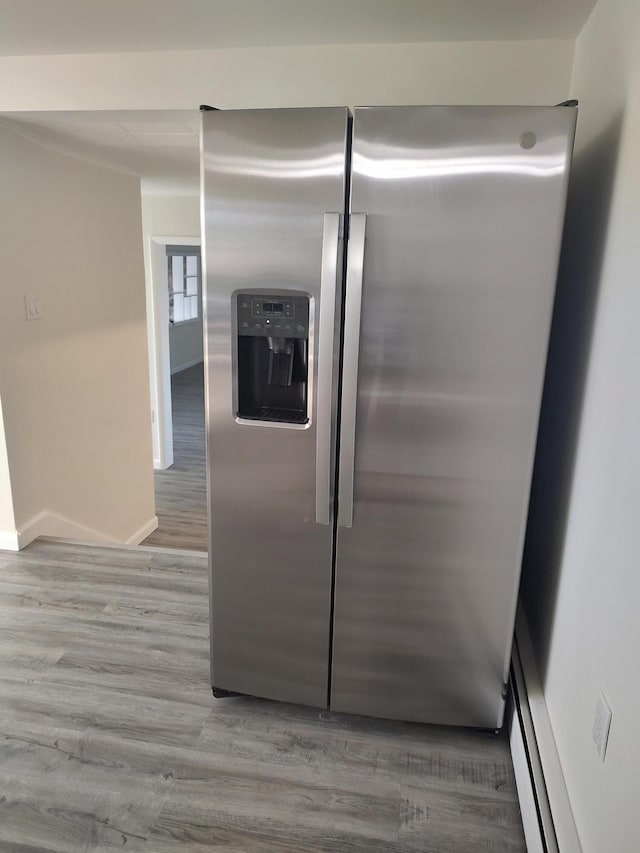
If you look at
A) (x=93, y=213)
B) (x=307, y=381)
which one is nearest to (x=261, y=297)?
(x=307, y=381)

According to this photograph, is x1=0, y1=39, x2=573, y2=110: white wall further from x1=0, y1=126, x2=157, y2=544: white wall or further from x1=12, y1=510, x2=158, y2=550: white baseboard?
x1=12, y1=510, x2=158, y2=550: white baseboard

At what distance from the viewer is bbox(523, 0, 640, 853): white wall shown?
1177mm

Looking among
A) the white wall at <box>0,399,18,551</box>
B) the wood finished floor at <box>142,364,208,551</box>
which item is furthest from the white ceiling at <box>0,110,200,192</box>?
the wood finished floor at <box>142,364,208,551</box>

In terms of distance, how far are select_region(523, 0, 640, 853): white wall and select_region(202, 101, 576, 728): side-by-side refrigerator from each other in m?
0.14

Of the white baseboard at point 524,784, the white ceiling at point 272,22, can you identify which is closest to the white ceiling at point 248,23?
the white ceiling at point 272,22

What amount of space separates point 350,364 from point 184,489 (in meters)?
4.71

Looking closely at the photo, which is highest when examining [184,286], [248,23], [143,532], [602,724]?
[248,23]

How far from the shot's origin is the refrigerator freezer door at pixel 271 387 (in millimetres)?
1526

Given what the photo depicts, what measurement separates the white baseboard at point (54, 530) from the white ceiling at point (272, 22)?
214 cm

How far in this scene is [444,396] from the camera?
1.59 m

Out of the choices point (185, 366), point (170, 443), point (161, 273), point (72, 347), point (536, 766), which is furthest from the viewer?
point (185, 366)

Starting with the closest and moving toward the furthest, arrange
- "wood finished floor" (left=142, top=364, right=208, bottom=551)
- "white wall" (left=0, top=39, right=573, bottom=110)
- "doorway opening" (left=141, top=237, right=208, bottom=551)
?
"white wall" (left=0, top=39, right=573, bottom=110) → "wood finished floor" (left=142, top=364, right=208, bottom=551) → "doorway opening" (left=141, top=237, right=208, bottom=551)

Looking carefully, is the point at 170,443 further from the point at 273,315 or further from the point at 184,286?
the point at 184,286

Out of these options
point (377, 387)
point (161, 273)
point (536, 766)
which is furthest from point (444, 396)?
point (161, 273)
